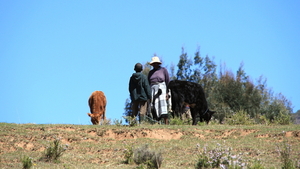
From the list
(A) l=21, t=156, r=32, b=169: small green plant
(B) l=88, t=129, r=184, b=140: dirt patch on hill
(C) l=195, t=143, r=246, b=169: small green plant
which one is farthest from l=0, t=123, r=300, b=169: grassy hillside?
(A) l=21, t=156, r=32, b=169: small green plant

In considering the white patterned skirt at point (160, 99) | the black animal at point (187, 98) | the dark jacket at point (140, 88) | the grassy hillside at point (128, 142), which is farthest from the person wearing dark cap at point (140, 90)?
the grassy hillside at point (128, 142)

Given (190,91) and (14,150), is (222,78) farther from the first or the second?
(14,150)

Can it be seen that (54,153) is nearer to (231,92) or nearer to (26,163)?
(26,163)

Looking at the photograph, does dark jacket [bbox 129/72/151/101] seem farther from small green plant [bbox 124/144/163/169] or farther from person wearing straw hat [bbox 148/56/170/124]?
small green plant [bbox 124/144/163/169]

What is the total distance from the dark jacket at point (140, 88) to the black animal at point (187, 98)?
1650 mm

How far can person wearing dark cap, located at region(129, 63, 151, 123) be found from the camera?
662 inches

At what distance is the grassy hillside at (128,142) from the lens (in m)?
11.3

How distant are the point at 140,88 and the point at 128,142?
3632 mm

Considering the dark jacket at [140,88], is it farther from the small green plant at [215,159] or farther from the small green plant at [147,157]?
the small green plant at [215,159]

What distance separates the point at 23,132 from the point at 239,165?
7262 millimetres

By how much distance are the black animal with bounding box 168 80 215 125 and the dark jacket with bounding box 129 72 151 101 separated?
165 cm

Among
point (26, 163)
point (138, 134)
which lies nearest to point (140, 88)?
point (138, 134)

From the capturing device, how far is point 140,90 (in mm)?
16812

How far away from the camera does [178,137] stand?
47.2ft
